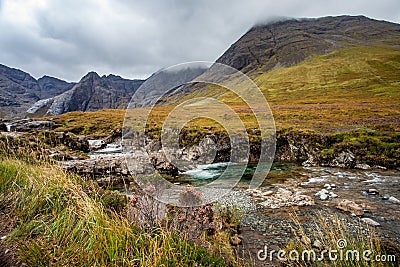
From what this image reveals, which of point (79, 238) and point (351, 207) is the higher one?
point (79, 238)

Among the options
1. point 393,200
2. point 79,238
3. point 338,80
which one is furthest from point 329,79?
point 79,238

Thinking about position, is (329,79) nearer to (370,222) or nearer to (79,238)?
(370,222)

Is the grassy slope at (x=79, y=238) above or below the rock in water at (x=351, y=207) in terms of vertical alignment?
above

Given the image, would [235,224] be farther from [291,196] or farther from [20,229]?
[20,229]

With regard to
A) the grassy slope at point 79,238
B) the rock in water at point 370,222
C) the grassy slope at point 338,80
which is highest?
the grassy slope at point 338,80

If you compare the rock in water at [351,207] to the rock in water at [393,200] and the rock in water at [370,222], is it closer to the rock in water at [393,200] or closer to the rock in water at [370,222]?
the rock in water at [370,222]

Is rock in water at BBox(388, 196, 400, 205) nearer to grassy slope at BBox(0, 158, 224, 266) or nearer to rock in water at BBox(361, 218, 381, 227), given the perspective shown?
rock in water at BBox(361, 218, 381, 227)

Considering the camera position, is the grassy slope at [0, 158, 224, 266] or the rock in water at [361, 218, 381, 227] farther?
the rock in water at [361, 218, 381, 227]

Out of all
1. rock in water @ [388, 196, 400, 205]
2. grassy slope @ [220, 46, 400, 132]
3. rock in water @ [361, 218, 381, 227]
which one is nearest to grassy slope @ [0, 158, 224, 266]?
rock in water @ [361, 218, 381, 227]

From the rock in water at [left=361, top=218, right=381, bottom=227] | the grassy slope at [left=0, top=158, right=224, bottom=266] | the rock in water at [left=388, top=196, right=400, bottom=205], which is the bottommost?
the rock in water at [left=388, top=196, right=400, bottom=205]

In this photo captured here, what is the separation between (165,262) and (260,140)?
22486mm

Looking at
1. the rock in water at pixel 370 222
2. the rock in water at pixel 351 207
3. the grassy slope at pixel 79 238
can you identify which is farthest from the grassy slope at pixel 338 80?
the grassy slope at pixel 79 238

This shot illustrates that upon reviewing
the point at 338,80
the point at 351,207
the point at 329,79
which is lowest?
the point at 351,207

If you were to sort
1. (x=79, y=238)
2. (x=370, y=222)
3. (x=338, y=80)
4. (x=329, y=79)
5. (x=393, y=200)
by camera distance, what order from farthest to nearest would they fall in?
(x=329, y=79) < (x=338, y=80) < (x=393, y=200) < (x=370, y=222) < (x=79, y=238)
